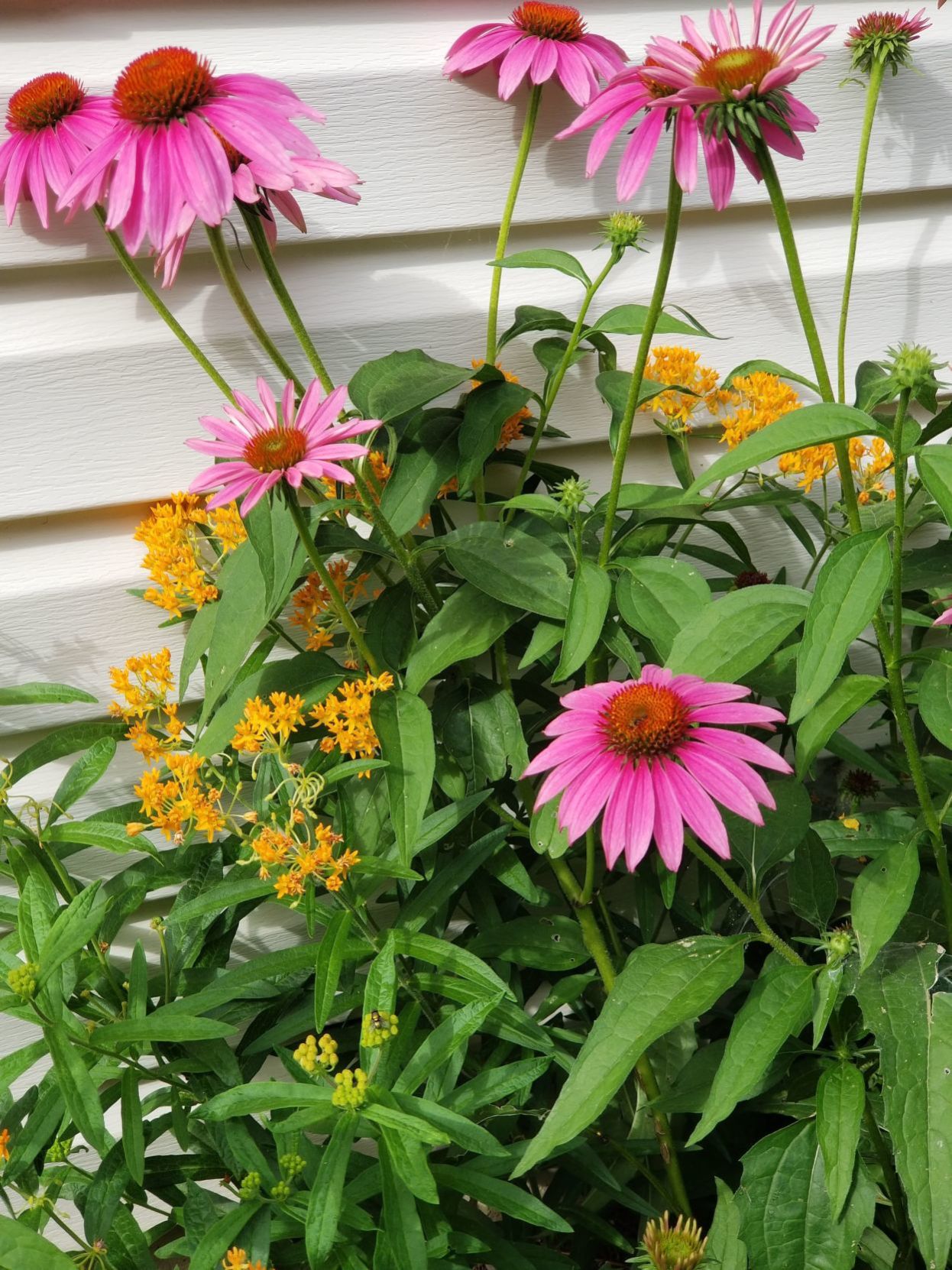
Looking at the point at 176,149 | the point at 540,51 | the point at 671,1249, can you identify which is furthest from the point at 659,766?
the point at 540,51

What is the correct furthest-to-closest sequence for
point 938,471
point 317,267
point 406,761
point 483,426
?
point 317,267 → point 483,426 → point 406,761 → point 938,471

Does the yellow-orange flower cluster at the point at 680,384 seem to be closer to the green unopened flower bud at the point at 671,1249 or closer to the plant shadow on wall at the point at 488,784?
the plant shadow on wall at the point at 488,784

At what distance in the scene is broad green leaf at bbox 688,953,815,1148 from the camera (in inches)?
32.2

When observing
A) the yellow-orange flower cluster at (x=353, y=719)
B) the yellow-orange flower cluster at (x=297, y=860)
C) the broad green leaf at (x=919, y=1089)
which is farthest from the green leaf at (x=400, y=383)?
the broad green leaf at (x=919, y=1089)

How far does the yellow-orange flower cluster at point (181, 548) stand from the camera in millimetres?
1061

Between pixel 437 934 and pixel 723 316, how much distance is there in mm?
801

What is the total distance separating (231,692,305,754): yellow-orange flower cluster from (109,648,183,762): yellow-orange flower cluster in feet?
0.33

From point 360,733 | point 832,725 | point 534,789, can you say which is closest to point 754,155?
point 832,725

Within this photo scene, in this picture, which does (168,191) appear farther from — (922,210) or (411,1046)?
(922,210)

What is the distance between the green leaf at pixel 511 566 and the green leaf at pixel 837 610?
234 mm

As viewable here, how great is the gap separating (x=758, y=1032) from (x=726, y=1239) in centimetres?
19

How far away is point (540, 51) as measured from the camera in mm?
1095

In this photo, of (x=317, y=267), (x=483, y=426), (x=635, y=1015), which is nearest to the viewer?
(x=635, y=1015)

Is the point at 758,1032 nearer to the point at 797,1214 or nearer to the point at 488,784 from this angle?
the point at 797,1214
